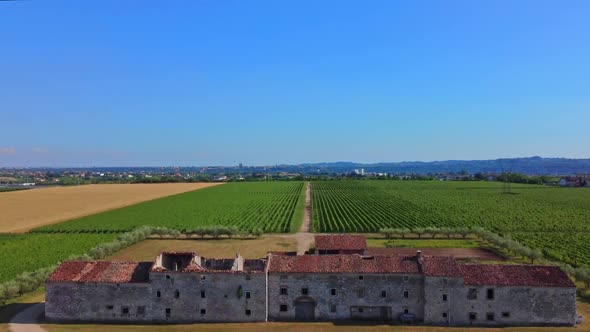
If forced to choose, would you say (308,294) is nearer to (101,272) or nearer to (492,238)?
(101,272)

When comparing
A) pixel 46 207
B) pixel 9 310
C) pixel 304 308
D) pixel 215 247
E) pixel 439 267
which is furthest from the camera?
pixel 46 207

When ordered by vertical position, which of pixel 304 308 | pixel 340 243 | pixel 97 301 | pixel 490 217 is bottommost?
Answer: pixel 304 308

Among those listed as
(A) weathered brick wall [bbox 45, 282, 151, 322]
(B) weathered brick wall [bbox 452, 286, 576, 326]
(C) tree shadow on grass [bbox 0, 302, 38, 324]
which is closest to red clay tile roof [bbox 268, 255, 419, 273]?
(B) weathered brick wall [bbox 452, 286, 576, 326]

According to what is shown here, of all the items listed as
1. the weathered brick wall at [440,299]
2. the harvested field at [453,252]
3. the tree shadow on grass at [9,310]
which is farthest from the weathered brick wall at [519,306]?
the tree shadow on grass at [9,310]

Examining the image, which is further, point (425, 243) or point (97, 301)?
point (425, 243)

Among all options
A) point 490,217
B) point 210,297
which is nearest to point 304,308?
point 210,297
